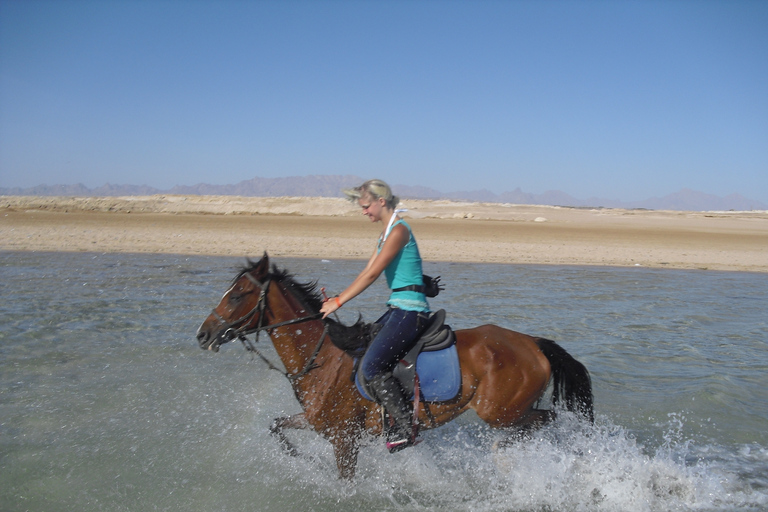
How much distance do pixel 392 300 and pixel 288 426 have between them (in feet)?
4.96

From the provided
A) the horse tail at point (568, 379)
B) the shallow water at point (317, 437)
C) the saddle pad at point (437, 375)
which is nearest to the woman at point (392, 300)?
the saddle pad at point (437, 375)

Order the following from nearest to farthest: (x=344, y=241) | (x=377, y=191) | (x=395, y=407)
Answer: (x=377, y=191), (x=395, y=407), (x=344, y=241)

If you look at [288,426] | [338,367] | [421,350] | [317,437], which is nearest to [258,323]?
[338,367]

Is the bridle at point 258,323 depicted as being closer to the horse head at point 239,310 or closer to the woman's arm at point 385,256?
the horse head at point 239,310

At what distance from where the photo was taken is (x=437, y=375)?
15.5 feet

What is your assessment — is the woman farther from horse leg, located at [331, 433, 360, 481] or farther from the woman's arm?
horse leg, located at [331, 433, 360, 481]

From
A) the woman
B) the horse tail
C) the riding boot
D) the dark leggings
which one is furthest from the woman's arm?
the horse tail

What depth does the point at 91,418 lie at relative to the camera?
6551 mm

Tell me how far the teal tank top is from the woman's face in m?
0.19

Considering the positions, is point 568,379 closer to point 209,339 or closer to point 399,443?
point 399,443

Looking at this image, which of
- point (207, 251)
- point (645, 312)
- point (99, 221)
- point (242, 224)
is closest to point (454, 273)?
point (645, 312)

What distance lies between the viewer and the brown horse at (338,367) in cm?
471

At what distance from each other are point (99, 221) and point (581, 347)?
2769 cm

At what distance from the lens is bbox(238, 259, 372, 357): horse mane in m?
4.78
